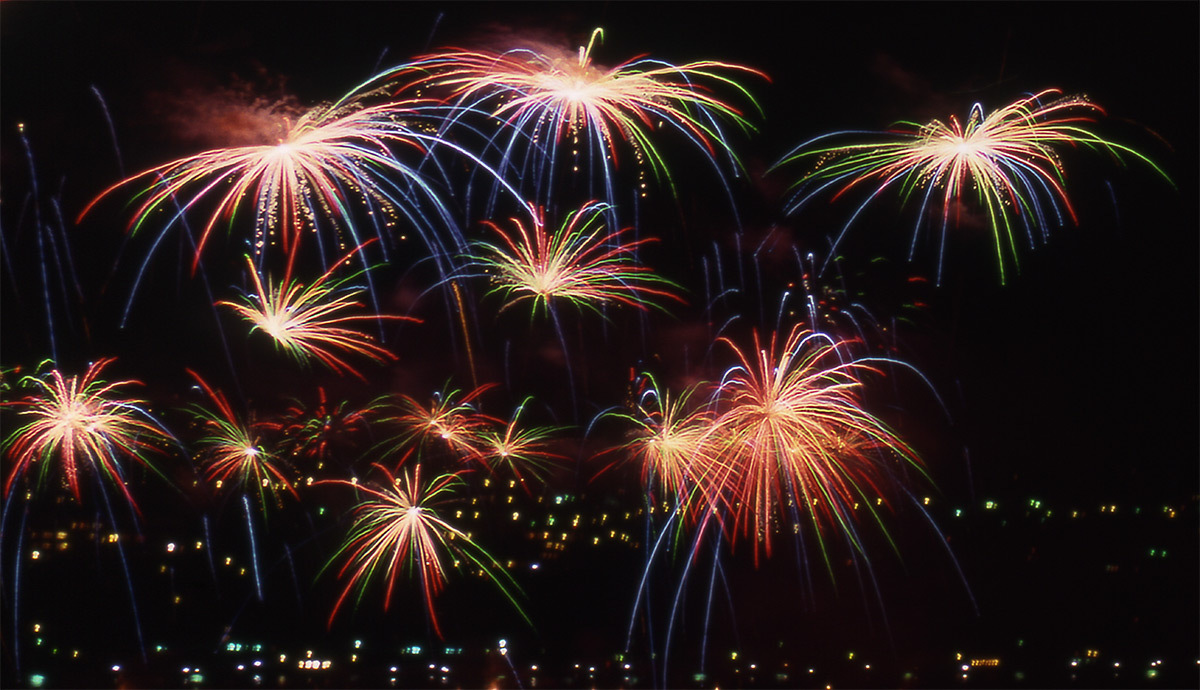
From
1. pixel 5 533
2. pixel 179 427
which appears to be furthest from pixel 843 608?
pixel 5 533

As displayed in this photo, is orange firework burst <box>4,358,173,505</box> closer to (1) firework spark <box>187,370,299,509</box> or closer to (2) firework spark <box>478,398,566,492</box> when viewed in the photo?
(1) firework spark <box>187,370,299,509</box>

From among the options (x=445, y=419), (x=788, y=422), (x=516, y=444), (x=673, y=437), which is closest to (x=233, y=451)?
(x=445, y=419)

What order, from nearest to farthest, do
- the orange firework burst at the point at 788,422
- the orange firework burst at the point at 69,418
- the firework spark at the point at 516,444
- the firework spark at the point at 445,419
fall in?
the orange firework burst at the point at 788,422, the orange firework burst at the point at 69,418, the firework spark at the point at 445,419, the firework spark at the point at 516,444

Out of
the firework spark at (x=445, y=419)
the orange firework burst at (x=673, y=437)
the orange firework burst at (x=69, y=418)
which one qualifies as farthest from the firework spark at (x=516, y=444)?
the orange firework burst at (x=69, y=418)

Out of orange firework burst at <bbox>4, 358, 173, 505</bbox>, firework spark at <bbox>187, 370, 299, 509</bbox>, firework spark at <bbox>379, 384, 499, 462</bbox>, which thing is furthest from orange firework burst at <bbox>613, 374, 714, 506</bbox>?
orange firework burst at <bbox>4, 358, 173, 505</bbox>

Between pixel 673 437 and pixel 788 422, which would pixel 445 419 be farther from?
pixel 788 422

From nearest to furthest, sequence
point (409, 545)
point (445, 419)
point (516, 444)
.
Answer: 1. point (445, 419)
2. point (516, 444)
3. point (409, 545)

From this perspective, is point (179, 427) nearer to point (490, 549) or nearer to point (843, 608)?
point (490, 549)

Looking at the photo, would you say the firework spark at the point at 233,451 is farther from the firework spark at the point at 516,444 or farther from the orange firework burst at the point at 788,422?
the orange firework burst at the point at 788,422

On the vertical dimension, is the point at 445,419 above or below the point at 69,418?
above

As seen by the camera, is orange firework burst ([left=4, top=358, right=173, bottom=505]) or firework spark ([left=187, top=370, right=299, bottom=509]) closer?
orange firework burst ([left=4, top=358, right=173, bottom=505])

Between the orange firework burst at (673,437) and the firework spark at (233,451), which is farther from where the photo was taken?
the firework spark at (233,451)
